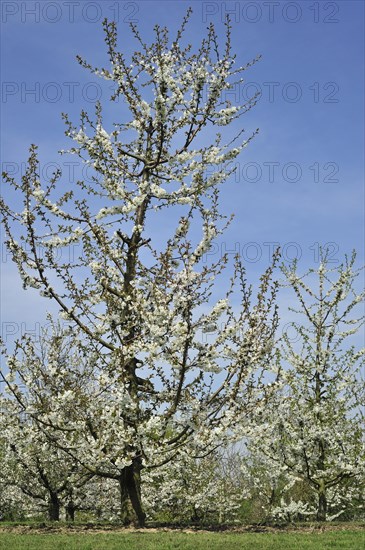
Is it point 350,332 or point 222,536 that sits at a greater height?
point 350,332

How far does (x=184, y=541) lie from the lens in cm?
994

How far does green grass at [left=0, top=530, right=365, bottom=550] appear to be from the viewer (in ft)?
31.5

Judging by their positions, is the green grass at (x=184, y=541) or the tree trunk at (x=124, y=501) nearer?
the green grass at (x=184, y=541)

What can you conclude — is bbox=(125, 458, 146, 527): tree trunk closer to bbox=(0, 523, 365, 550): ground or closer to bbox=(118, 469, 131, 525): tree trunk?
bbox=(118, 469, 131, 525): tree trunk

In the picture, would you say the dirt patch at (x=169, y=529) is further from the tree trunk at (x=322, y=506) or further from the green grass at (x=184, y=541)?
the tree trunk at (x=322, y=506)

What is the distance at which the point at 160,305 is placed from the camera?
10.4 m

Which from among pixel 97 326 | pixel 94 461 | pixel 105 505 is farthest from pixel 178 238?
pixel 105 505

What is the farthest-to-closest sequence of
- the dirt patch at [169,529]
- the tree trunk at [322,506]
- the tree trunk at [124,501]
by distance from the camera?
1. the tree trunk at [322,506]
2. the tree trunk at [124,501]
3. the dirt patch at [169,529]

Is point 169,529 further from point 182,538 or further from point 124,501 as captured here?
point 182,538

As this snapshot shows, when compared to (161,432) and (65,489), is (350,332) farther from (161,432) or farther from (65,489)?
(65,489)

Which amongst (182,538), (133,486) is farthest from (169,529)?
(182,538)

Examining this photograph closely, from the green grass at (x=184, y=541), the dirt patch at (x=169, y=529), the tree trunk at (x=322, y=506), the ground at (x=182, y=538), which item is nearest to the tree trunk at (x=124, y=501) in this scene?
the dirt patch at (x=169, y=529)

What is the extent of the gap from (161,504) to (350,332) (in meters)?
11.0

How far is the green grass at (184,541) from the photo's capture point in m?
9.59
